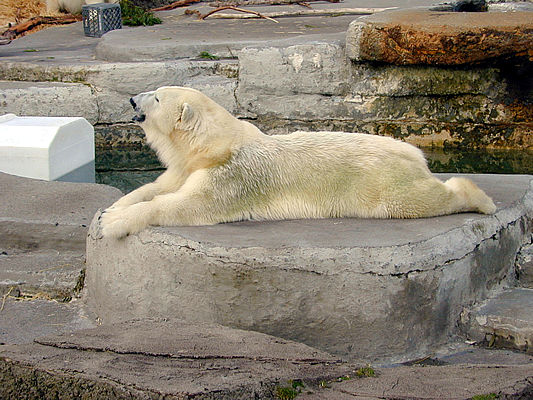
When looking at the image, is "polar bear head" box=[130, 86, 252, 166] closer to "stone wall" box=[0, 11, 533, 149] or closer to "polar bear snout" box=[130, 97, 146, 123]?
"polar bear snout" box=[130, 97, 146, 123]

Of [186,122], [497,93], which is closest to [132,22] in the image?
[497,93]

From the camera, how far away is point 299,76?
267 inches

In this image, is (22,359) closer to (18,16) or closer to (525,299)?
(525,299)

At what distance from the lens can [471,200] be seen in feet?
12.3

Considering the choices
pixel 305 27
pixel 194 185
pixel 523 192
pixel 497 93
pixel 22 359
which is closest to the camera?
pixel 22 359

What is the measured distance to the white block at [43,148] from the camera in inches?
212

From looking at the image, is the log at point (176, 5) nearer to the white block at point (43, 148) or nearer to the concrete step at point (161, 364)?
the white block at point (43, 148)

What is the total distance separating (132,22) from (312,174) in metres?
7.08

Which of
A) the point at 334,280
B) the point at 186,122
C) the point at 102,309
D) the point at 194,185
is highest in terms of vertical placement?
the point at 186,122

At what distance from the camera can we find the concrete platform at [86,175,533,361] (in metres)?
3.26

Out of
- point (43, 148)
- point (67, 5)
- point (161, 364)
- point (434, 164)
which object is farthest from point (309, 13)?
point (161, 364)

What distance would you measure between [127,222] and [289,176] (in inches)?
31.6

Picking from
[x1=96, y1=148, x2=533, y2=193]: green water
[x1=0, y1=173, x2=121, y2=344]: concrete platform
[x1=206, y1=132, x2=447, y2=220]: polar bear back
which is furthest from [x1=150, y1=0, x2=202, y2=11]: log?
[x1=206, y1=132, x2=447, y2=220]: polar bear back

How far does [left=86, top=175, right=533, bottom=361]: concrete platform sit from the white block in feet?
6.73
